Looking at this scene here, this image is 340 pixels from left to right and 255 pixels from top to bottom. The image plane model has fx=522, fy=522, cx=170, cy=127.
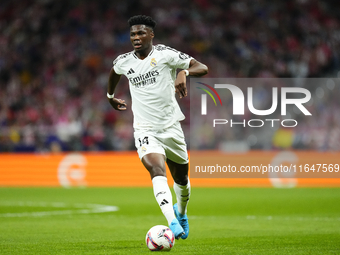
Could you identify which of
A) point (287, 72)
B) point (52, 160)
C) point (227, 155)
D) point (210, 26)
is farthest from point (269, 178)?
point (210, 26)

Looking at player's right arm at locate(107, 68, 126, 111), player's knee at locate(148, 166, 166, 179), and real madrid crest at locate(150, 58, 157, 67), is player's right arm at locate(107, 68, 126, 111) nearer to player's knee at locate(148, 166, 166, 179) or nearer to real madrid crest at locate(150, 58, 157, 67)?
real madrid crest at locate(150, 58, 157, 67)

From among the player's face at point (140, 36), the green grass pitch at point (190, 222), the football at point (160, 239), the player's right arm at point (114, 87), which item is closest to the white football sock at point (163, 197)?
the football at point (160, 239)

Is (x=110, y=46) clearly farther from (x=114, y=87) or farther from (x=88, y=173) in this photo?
(x=114, y=87)

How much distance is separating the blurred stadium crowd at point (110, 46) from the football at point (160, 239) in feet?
45.6

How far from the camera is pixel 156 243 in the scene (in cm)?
561

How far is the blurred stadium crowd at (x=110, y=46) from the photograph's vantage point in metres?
21.7

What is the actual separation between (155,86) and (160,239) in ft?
6.45

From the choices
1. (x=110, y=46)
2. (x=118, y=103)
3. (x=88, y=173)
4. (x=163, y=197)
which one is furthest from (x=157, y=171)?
(x=110, y=46)

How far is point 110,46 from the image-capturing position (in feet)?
80.0

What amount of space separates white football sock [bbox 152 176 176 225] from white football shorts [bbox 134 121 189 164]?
0.42m

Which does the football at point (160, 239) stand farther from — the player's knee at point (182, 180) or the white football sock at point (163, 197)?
the player's knee at point (182, 180)

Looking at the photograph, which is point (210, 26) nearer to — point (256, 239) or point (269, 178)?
point (269, 178)

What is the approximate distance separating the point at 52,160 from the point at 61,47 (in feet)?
24.9

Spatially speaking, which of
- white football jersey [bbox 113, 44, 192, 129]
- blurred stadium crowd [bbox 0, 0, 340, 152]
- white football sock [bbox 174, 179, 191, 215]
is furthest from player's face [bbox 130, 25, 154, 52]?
blurred stadium crowd [bbox 0, 0, 340, 152]
